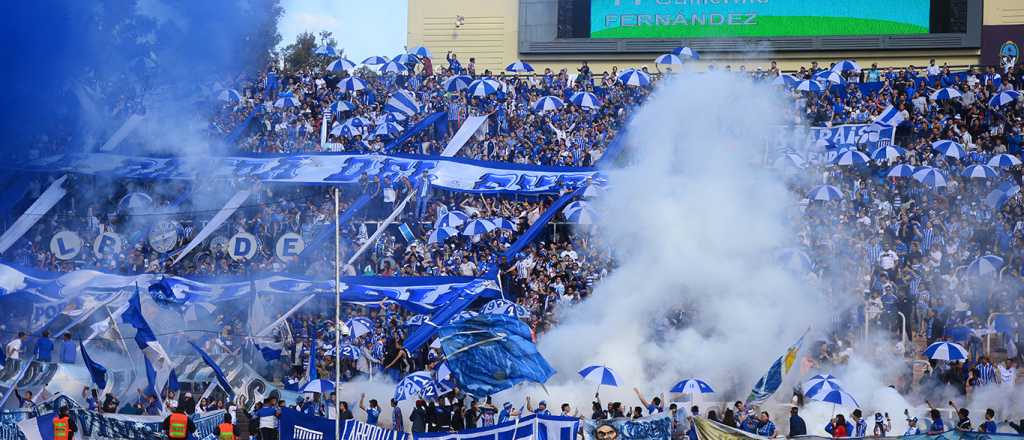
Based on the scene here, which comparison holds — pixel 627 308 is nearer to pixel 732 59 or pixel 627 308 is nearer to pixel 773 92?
pixel 773 92

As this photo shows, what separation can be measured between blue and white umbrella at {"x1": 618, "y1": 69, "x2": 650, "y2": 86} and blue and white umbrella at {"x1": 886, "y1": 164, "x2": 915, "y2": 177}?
6.65 m

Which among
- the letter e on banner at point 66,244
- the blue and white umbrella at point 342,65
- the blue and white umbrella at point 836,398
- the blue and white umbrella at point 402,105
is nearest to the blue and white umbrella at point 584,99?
the blue and white umbrella at point 402,105

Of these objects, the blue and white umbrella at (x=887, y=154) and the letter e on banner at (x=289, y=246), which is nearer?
the letter e on banner at (x=289, y=246)

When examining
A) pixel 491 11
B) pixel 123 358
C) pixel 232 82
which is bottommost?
pixel 123 358

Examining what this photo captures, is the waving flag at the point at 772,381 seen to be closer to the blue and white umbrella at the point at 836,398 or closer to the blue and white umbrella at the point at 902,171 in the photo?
the blue and white umbrella at the point at 836,398

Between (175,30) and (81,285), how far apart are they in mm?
5388

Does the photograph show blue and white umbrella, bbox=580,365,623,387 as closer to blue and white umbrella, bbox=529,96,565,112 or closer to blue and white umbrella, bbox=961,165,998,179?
blue and white umbrella, bbox=961,165,998,179

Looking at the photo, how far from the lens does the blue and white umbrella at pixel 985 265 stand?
24.8m

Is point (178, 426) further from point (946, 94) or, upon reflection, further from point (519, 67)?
point (519, 67)

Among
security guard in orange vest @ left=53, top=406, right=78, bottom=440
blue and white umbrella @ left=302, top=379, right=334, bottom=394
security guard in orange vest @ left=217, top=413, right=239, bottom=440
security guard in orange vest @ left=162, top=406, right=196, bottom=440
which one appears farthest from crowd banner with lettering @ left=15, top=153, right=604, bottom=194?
security guard in orange vest @ left=162, top=406, right=196, bottom=440

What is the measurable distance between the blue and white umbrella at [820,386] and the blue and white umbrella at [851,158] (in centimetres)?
989

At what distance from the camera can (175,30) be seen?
80.0 feet

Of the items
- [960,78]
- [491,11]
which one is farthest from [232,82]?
[960,78]

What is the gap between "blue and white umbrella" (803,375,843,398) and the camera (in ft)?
65.3
